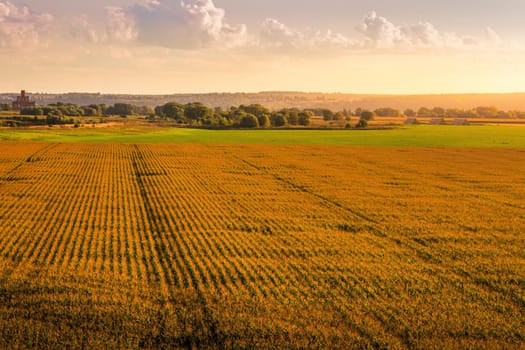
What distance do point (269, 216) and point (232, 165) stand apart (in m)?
25.5

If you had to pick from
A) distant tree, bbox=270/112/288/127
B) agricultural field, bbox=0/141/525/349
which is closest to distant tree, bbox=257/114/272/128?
distant tree, bbox=270/112/288/127

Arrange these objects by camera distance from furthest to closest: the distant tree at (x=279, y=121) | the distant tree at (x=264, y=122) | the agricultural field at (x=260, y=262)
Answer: the distant tree at (x=279, y=121), the distant tree at (x=264, y=122), the agricultural field at (x=260, y=262)

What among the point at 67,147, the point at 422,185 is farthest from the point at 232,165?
the point at 67,147

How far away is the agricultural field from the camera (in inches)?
553

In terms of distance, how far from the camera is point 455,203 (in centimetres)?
3425

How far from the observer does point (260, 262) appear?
20.1m

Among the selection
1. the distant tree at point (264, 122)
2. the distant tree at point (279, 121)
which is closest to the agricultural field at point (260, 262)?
the distant tree at point (264, 122)

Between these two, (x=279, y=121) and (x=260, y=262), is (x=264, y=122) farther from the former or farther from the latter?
(x=260, y=262)

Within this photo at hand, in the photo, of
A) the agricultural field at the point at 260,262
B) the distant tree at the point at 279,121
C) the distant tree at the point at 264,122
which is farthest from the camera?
the distant tree at the point at 279,121

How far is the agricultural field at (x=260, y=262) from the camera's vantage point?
14.0 m

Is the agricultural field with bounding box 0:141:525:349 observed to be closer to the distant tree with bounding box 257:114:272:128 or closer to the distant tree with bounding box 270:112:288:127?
the distant tree with bounding box 257:114:272:128

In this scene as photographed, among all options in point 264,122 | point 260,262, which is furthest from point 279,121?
point 260,262

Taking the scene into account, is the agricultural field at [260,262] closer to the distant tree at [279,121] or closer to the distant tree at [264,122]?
the distant tree at [264,122]

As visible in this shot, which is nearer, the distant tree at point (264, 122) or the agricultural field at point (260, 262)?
the agricultural field at point (260, 262)
